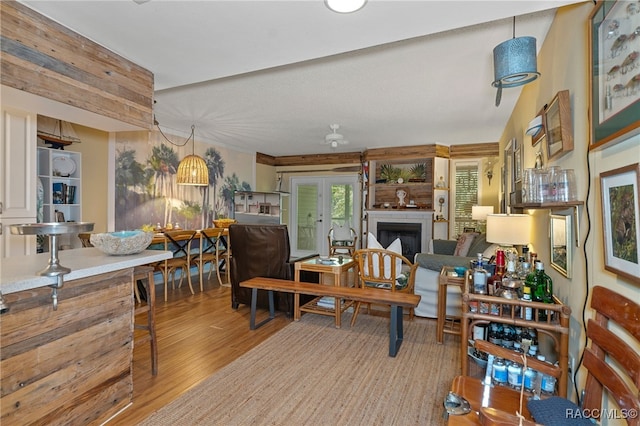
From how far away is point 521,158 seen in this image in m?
3.19

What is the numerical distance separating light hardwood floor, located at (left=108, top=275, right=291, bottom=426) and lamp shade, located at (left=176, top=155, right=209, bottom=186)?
173 cm

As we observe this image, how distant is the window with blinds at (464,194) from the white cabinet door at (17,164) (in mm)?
6212

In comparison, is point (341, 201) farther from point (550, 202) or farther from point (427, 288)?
point (550, 202)

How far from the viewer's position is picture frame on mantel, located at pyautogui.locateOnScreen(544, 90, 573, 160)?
178cm

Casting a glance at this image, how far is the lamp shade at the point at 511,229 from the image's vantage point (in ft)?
8.41

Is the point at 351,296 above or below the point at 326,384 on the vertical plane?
above

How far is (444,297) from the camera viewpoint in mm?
3010

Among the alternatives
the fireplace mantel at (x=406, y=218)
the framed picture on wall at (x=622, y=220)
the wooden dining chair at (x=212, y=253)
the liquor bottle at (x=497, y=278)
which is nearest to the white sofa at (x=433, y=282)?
the liquor bottle at (x=497, y=278)

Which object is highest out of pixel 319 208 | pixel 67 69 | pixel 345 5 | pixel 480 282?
pixel 345 5

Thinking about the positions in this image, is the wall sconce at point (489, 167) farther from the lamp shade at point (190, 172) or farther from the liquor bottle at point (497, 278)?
the lamp shade at point (190, 172)

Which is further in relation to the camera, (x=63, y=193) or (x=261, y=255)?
(x=63, y=193)

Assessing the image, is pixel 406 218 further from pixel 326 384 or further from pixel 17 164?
pixel 17 164

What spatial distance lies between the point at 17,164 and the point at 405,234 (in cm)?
579

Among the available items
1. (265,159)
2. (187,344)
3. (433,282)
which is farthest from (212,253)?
(433,282)
